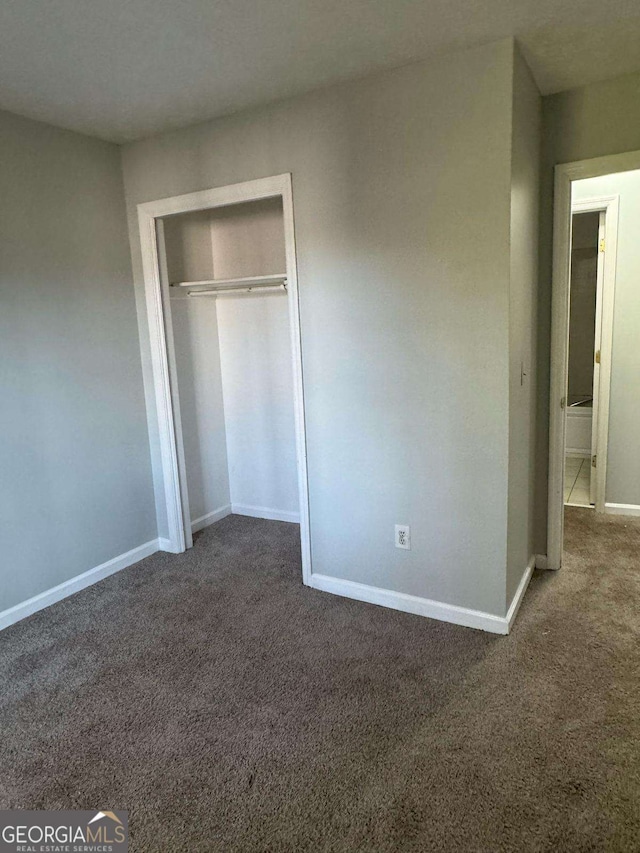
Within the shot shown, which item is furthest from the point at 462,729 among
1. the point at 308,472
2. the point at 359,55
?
the point at 359,55

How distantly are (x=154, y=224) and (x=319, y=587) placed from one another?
235cm

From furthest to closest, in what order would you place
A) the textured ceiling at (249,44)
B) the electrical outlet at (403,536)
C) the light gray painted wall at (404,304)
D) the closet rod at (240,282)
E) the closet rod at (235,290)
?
the closet rod at (235,290) < the closet rod at (240,282) < the electrical outlet at (403,536) < the light gray painted wall at (404,304) < the textured ceiling at (249,44)

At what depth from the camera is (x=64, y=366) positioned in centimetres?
308

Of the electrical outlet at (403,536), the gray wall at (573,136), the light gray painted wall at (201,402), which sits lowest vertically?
the electrical outlet at (403,536)

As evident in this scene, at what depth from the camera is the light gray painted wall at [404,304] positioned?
233cm

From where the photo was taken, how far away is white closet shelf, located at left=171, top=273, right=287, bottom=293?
3.48 m

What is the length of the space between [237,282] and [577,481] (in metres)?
3.44

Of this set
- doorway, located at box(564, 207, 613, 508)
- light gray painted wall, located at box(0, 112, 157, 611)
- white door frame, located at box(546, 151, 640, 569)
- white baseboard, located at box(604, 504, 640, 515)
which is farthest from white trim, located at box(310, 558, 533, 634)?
doorway, located at box(564, 207, 613, 508)

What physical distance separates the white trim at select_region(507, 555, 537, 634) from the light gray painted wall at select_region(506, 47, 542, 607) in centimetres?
4

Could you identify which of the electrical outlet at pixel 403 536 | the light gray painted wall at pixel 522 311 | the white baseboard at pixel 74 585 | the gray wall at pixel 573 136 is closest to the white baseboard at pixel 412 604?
the light gray painted wall at pixel 522 311

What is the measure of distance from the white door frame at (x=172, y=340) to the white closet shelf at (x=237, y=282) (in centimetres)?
31

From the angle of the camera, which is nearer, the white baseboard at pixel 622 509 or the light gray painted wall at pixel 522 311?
the light gray painted wall at pixel 522 311

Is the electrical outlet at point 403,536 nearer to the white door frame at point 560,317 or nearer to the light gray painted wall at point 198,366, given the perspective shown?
the white door frame at point 560,317

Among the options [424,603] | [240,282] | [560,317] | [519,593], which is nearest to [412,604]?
[424,603]
